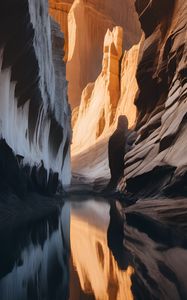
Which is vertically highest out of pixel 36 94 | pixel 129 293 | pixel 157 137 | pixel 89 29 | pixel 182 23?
pixel 89 29

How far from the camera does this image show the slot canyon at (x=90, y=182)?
5320 mm

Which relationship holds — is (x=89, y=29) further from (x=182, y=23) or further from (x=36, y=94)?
(x=36, y=94)

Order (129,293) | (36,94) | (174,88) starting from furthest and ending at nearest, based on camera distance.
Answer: (174,88) < (36,94) < (129,293)

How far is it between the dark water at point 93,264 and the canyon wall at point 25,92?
453 cm

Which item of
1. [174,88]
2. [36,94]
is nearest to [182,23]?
[174,88]

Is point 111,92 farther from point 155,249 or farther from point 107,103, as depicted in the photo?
point 155,249

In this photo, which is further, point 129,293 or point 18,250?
point 18,250

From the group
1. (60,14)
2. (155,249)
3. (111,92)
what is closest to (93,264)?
(155,249)

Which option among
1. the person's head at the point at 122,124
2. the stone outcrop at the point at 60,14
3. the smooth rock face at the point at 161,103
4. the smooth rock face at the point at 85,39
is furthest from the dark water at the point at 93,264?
the smooth rock face at the point at 85,39

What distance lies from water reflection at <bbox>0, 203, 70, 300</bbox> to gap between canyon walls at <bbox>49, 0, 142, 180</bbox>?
2653cm

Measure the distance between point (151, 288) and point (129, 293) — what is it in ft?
1.11

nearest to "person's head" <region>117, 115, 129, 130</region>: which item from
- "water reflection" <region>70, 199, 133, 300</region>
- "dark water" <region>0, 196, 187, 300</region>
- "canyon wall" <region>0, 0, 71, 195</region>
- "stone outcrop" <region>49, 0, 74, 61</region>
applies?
"canyon wall" <region>0, 0, 71, 195</region>

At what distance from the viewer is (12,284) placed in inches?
189

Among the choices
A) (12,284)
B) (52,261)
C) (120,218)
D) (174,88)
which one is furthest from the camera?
(174,88)
